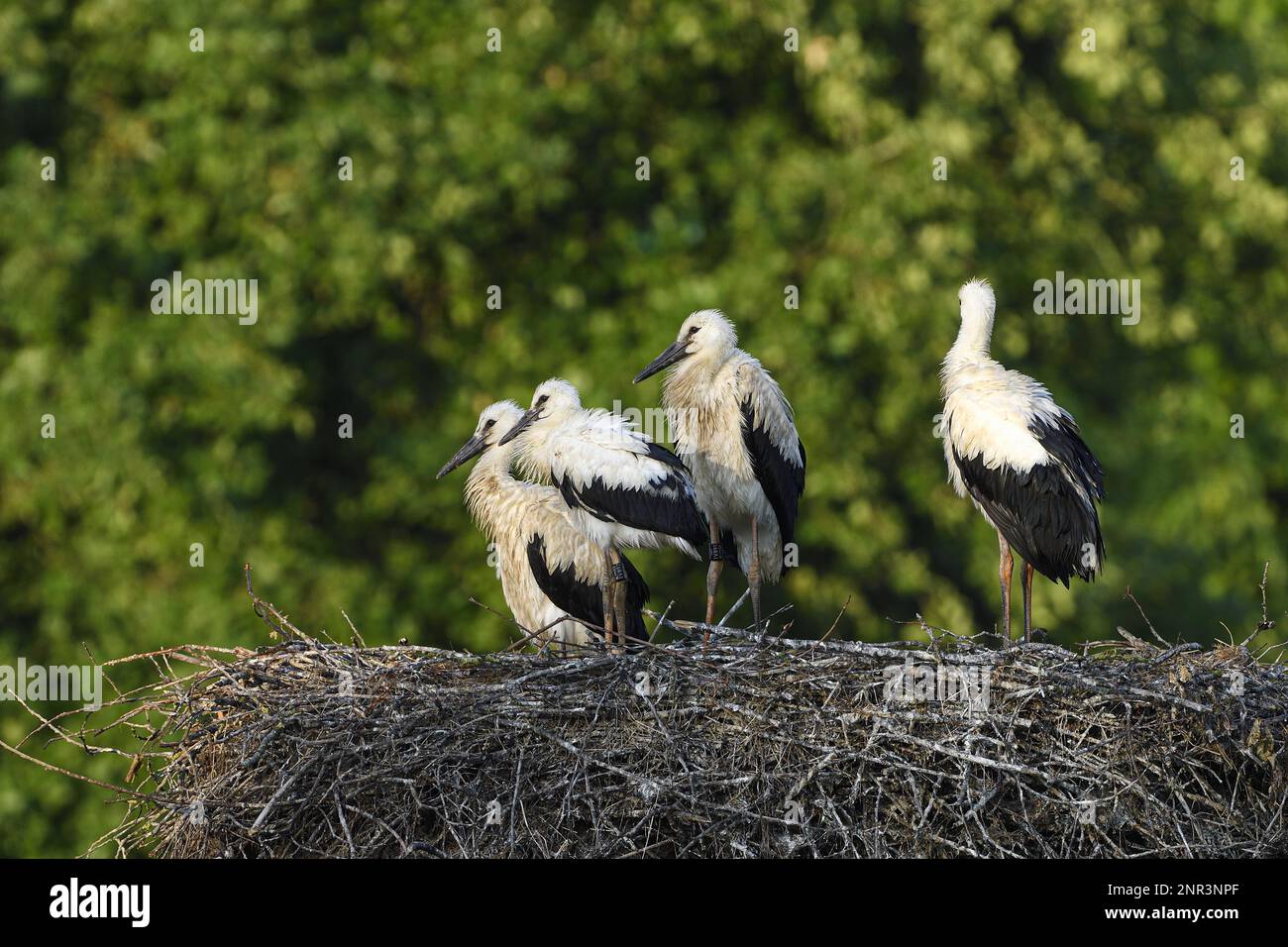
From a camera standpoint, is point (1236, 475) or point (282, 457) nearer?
point (282, 457)

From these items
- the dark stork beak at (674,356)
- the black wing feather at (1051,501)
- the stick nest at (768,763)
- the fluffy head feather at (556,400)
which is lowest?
the stick nest at (768,763)

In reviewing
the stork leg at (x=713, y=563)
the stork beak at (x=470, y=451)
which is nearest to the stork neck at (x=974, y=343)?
the stork leg at (x=713, y=563)

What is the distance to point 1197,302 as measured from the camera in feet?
44.9

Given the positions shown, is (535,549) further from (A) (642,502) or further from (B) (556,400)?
(A) (642,502)

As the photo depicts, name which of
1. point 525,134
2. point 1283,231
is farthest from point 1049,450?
point 1283,231

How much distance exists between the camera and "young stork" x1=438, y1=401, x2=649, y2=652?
7.66m

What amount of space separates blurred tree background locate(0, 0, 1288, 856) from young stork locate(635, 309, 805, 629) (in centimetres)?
327

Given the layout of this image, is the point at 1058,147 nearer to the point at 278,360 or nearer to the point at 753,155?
the point at 753,155

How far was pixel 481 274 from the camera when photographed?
40.1ft

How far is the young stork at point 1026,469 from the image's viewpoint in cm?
708

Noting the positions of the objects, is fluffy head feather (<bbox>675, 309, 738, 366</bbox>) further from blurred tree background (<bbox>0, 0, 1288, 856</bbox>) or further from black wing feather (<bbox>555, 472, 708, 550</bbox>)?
blurred tree background (<bbox>0, 0, 1288, 856</bbox>)

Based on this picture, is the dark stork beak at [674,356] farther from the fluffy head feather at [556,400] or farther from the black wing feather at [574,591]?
the black wing feather at [574,591]

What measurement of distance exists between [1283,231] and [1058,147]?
2.31 m

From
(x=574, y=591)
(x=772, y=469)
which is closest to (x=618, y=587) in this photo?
(x=574, y=591)
